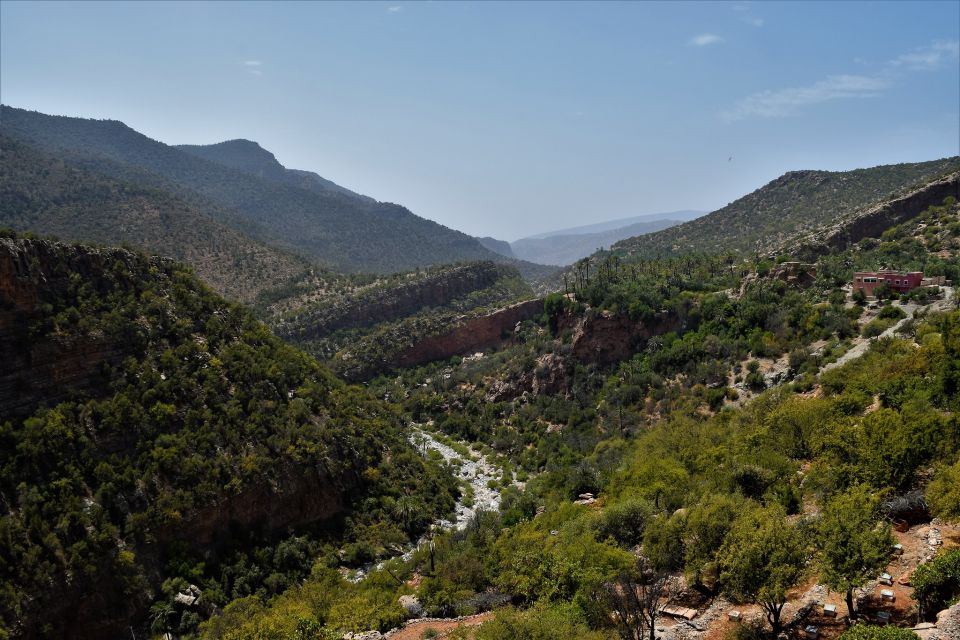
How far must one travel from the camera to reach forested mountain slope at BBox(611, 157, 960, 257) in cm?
9819

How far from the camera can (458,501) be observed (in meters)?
52.8

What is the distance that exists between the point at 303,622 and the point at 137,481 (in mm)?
21175

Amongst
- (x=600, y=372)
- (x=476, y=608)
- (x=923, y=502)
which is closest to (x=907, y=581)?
(x=923, y=502)

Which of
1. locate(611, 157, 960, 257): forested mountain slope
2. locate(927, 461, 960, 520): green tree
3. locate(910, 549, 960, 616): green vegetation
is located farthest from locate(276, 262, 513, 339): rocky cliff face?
locate(910, 549, 960, 616): green vegetation

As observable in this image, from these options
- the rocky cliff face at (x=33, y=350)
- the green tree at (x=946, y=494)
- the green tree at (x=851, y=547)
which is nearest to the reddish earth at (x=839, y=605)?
the green tree at (x=851, y=547)

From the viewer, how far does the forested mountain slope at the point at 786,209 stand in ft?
322

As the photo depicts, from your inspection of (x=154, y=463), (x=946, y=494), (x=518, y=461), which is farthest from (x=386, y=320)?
(x=946, y=494)

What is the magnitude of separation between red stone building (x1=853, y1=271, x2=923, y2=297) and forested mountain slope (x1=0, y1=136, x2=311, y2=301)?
3558 inches

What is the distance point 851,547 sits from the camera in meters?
16.6

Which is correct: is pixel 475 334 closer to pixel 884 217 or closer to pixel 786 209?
pixel 884 217

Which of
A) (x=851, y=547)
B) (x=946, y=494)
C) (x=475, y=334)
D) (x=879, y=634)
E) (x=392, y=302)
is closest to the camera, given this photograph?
(x=879, y=634)

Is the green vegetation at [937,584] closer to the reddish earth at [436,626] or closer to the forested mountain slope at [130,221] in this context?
the reddish earth at [436,626]

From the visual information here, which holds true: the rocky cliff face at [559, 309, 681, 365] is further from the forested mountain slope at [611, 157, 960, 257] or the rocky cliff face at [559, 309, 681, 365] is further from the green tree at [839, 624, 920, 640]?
the green tree at [839, 624, 920, 640]

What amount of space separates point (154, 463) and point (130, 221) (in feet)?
260
